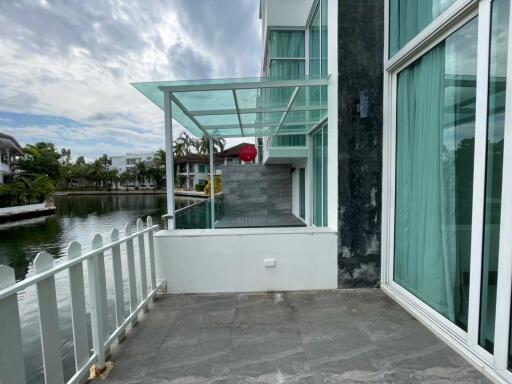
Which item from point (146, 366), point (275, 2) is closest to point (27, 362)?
point (146, 366)

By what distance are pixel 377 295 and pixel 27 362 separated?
405 centimetres

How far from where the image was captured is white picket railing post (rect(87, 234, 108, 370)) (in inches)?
73.7

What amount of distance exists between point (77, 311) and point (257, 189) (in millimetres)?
8724

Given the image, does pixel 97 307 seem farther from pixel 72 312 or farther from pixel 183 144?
pixel 183 144

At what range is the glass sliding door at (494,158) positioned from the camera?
5.36 feet

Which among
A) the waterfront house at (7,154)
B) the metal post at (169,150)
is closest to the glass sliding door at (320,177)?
the metal post at (169,150)

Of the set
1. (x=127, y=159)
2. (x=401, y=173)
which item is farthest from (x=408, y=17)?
(x=127, y=159)

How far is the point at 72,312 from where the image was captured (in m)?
1.69

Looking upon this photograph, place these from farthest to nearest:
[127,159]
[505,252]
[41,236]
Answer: [127,159] → [41,236] → [505,252]

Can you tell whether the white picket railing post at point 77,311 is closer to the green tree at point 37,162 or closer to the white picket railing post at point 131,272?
the white picket railing post at point 131,272

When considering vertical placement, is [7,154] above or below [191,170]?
above

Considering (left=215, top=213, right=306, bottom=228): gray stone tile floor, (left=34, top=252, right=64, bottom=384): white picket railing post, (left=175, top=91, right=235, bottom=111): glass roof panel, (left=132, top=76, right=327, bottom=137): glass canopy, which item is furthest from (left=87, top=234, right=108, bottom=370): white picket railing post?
(left=215, top=213, right=306, bottom=228): gray stone tile floor

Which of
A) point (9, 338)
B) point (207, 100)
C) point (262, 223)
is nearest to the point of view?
point (9, 338)

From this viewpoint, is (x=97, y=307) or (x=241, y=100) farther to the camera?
(x=241, y=100)
